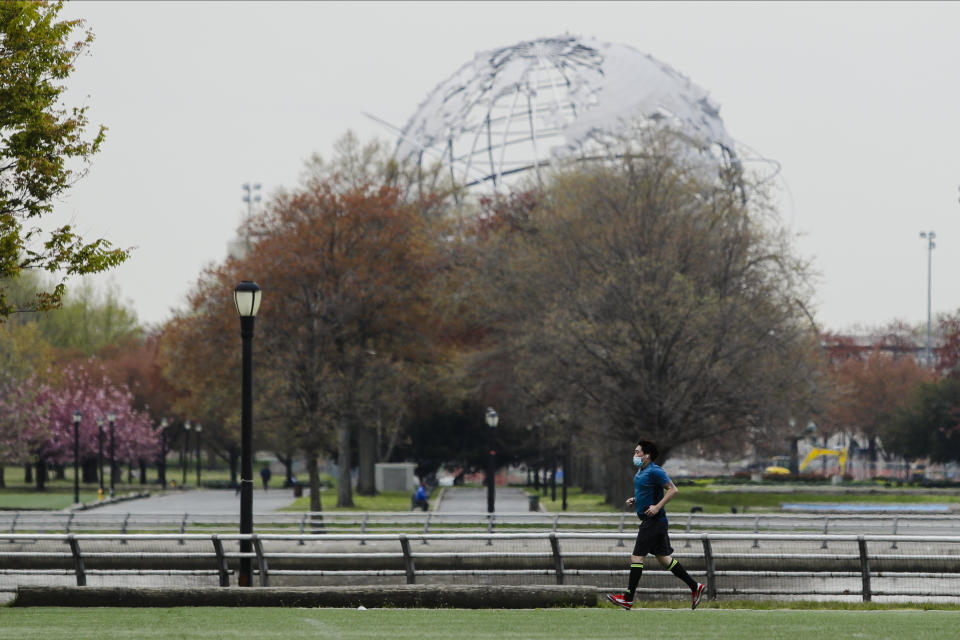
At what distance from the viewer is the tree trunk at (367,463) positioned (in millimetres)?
57303

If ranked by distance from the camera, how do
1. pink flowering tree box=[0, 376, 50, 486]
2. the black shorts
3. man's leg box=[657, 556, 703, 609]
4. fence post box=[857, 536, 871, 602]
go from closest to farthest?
the black shorts, man's leg box=[657, 556, 703, 609], fence post box=[857, 536, 871, 602], pink flowering tree box=[0, 376, 50, 486]

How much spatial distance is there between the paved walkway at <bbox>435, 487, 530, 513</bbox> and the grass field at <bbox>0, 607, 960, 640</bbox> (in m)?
30.8

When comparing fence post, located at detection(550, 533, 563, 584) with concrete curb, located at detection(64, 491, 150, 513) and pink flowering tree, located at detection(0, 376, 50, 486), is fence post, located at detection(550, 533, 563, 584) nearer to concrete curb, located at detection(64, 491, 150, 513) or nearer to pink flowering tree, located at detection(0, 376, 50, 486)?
concrete curb, located at detection(64, 491, 150, 513)

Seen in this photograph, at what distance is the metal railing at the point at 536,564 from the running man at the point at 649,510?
1722 millimetres

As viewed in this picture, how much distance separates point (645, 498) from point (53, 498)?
5538 centimetres

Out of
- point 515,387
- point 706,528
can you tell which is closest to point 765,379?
point 706,528

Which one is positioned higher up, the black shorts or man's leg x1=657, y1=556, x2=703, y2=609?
the black shorts

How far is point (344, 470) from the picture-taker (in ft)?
163

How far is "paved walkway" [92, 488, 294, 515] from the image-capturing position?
161 feet

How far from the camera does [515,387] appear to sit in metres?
45.1

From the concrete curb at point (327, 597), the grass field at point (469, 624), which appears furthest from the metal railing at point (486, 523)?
the grass field at point (469, 624)

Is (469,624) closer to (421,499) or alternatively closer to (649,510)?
(649,510)

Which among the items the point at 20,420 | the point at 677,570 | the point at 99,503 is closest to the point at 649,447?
the point at 677,570

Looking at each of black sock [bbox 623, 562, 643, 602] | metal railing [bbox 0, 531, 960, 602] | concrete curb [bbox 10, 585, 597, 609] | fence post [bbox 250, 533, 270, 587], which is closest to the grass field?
black sock [bbox 623, 562, 643, 602]
